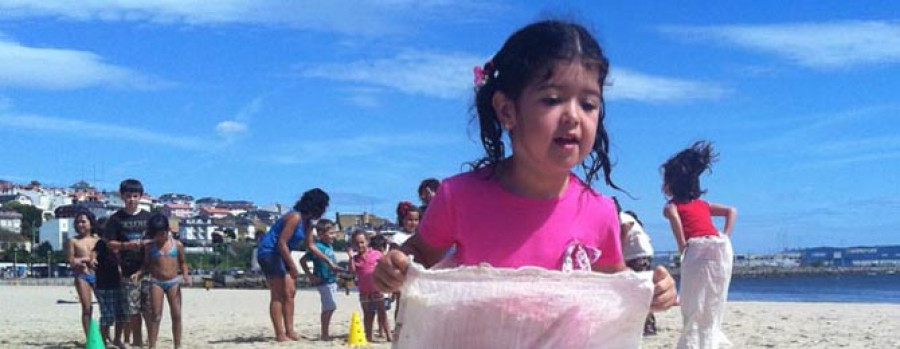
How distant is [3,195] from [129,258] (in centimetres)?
15340

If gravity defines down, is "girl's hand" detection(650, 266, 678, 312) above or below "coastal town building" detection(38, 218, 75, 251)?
below

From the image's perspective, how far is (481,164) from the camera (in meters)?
3.01

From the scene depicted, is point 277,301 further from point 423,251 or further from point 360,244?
point 423,251

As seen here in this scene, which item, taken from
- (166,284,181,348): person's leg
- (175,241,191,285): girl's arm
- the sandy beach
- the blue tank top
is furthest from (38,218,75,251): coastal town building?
(166,284,181,348): person's leg

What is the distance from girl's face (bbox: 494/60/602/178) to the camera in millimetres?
2736

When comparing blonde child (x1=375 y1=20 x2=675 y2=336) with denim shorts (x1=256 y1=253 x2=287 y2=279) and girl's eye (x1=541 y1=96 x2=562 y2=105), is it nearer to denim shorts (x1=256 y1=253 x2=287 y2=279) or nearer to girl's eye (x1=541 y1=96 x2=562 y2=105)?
girl's eye (x1=541 y1=96 x2=562 y2=105)

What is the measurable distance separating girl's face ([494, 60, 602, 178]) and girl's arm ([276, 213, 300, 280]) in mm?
8285

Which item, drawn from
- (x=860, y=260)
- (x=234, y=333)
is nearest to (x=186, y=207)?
(x=860, y=260)

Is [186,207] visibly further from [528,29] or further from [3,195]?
[528,29]

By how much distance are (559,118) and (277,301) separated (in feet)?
29.1

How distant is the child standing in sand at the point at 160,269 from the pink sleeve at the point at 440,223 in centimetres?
726

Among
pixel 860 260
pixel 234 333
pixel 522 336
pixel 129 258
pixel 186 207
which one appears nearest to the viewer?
pixel 522 336

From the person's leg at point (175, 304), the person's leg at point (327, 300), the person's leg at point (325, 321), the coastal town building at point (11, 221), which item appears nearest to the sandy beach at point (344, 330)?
the person's leg at point (325, 321)

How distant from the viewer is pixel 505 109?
2.88 meters
